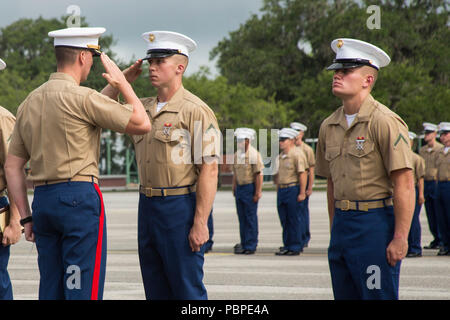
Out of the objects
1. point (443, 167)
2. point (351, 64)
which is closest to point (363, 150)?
point (351, 64)

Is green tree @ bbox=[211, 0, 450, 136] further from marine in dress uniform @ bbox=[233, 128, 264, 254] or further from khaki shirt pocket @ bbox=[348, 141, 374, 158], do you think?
khaki shirt pocket @ bbox=[348, 141, 374, 158]

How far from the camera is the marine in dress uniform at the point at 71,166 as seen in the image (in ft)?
16.1

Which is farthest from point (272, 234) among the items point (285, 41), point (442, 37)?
point (285, 41)

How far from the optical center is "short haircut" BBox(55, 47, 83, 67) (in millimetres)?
5094

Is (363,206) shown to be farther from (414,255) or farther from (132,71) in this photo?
(414,255)

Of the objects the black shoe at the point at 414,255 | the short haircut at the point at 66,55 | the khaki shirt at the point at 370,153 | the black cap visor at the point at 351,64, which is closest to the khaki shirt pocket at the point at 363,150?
the khaki shirt at the point at 370,153

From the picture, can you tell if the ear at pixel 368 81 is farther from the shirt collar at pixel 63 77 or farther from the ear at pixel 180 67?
the shirt collar at pixel 63 77

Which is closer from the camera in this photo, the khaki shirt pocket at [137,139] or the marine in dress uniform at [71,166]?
the marine in dress uniform at [71,166]

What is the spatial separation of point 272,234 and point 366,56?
39.5 feet

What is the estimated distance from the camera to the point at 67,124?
4.95 metres

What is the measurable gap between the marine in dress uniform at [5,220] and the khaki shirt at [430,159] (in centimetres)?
1033

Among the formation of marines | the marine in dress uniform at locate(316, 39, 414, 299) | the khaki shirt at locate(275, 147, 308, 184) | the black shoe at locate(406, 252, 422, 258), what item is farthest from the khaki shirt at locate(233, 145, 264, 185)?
the marine in dress uniform at locate(316, 39, 414, 299)

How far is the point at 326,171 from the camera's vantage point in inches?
238

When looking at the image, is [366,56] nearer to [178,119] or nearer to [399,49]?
[178,119]
